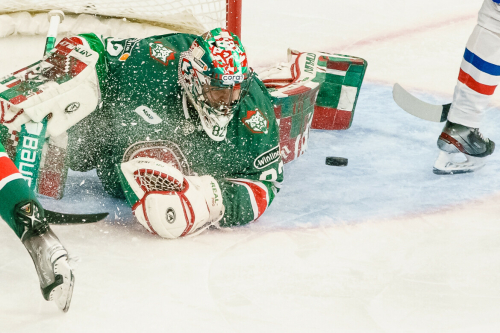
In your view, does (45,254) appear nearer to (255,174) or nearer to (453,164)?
(255,174)

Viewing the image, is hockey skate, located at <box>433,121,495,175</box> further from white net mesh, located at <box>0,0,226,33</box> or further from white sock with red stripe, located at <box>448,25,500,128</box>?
white net mesh, located at <box>0,0,226,33</box>

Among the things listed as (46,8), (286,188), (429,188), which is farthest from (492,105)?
(46,8)

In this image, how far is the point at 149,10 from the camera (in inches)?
151

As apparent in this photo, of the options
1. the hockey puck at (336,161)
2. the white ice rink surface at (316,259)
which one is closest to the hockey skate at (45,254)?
the white ice rink surface at (316,259)

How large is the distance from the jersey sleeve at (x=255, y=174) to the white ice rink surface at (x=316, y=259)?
95mm

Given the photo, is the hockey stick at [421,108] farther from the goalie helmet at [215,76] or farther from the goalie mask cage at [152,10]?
the goalie helmet at [215,76]

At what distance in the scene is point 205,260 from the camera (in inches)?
87.7

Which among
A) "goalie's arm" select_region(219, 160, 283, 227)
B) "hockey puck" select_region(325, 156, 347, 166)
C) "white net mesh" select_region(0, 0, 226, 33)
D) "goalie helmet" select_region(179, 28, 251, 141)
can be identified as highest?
"goalie helmet" select_region(179, 28, 251, 141)

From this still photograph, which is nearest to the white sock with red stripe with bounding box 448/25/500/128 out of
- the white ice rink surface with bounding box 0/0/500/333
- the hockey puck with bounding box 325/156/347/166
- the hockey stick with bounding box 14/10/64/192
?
the white ice rink surface with bounding box 0/0/500/333

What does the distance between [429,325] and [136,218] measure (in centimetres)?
118

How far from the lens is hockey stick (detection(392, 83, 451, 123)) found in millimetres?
3271

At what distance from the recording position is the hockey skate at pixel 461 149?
311 centimetres

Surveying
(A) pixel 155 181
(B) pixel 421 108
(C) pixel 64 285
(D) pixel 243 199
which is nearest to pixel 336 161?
(B) pixel 421 108

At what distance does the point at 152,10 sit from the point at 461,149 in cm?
205
